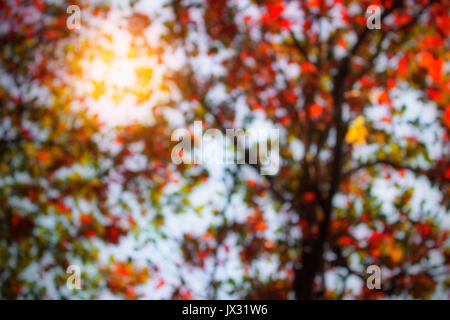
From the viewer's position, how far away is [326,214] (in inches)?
296

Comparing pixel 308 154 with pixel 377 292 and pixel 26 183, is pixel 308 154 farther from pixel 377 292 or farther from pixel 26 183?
pixel 26 183

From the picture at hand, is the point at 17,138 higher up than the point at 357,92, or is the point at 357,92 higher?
the point at 357,92

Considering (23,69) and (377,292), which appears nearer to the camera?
(377,292)

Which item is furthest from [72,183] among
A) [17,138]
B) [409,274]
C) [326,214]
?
[409,274]

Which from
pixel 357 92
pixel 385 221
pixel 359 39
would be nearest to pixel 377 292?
pixel 385 221

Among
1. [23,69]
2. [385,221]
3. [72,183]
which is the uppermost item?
[23,69]

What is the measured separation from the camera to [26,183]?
9.40 meters

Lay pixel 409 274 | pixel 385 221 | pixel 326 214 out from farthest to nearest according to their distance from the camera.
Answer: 1. pixel 385 221
2. pixel 409 274
3. pixel 326 214

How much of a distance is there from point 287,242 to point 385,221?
6.99 feet
